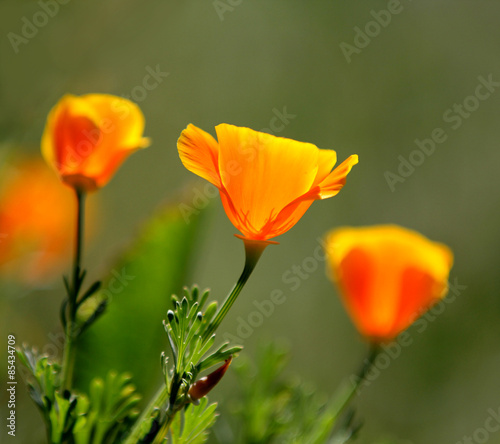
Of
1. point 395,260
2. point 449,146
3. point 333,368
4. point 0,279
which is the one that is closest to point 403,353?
point 333,368

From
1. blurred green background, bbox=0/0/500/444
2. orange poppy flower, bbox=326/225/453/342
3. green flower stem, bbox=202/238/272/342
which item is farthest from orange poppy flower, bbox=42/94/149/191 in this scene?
blurred green background, bbox=0/0/500/444

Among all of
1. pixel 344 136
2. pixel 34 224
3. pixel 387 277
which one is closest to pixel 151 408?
pixel 387 277

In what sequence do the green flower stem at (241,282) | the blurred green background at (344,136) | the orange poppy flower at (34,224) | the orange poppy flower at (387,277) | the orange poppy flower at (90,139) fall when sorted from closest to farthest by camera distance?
the green flower stem at (241,282)
the orange poppy flower at (90,139)
the orange poppy flower at (387,277)
the orange poppy flower at (34,224)
the blurred green background at (344,136)

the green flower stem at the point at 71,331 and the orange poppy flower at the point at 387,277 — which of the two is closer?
the green flower stem at the point at 71,331

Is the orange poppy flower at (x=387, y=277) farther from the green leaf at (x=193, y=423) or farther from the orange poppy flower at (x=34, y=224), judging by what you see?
the orange poppy flower at (x=34, y=224)

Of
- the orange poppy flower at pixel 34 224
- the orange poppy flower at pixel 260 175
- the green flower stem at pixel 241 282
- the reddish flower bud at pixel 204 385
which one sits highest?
the orange poppy flower at pixel 260 175

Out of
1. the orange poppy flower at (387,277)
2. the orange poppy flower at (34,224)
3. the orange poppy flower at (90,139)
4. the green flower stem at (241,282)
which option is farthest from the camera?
the orange poppy flower at (34,224)

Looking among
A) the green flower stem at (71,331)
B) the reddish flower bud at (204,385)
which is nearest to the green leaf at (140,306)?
the green flower stem at (71,331)
